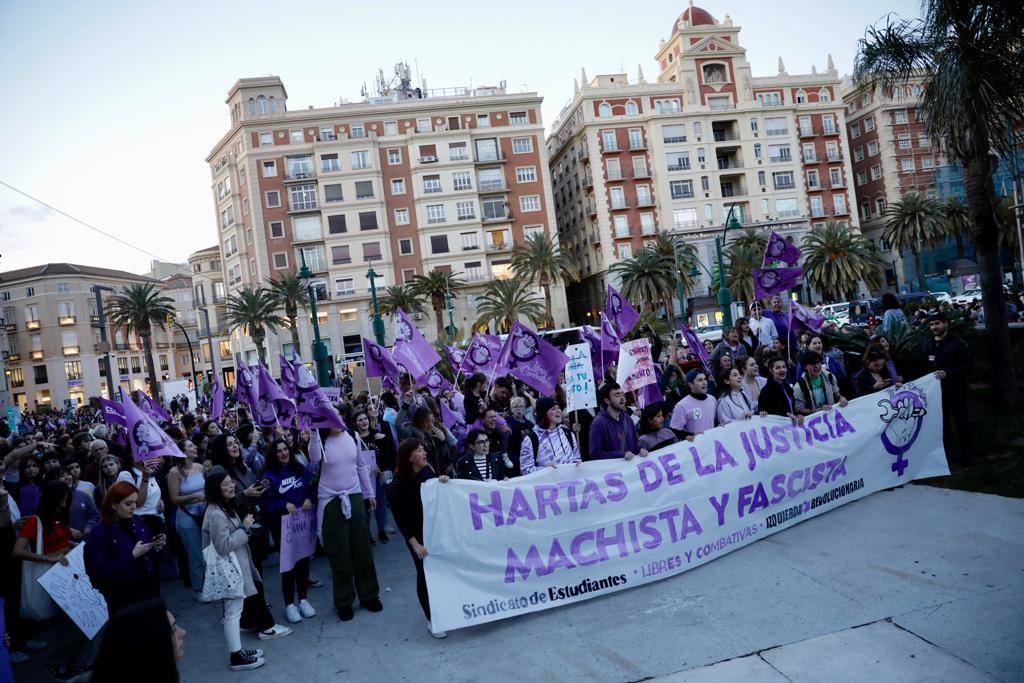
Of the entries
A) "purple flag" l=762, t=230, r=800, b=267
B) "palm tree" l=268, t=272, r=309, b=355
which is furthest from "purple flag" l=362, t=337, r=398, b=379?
"palm tree" l=268, t=272, r=309, b=355

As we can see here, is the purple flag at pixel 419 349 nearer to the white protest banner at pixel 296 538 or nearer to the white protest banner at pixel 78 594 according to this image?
the white protest banner at pixel 296 538

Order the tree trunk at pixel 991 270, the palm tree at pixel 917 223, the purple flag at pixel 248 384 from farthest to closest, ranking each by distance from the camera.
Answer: the palm tree at pixel 917 223
the purple flag at pixel 248 384
the tree trunk at pixel 991 270

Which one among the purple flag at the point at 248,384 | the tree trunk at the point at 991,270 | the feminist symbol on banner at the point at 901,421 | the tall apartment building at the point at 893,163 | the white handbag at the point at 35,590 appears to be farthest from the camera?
the tall apartment building at the point at 893,163

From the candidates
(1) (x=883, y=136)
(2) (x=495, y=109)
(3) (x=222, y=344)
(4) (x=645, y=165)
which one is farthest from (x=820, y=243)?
(3) (x=222, y=344)

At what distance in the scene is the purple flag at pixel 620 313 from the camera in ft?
43.4

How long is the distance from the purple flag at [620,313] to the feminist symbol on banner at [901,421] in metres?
5.59

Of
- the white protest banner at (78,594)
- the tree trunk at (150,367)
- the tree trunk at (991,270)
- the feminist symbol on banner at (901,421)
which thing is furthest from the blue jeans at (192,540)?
the tree trunk at (150,367)

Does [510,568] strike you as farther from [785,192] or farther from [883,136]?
[883,136]

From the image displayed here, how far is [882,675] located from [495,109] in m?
61.0

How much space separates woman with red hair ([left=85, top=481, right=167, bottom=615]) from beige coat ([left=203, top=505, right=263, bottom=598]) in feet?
1.21

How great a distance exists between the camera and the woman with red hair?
5.38 metres

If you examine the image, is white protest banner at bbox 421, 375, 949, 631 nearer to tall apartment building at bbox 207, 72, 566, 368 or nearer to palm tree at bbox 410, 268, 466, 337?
palm tree at bbox 410, 268, 466, 337

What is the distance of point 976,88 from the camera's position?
9555 mm

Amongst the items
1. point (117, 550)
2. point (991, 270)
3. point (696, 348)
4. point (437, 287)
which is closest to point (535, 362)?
point (696, 348)
